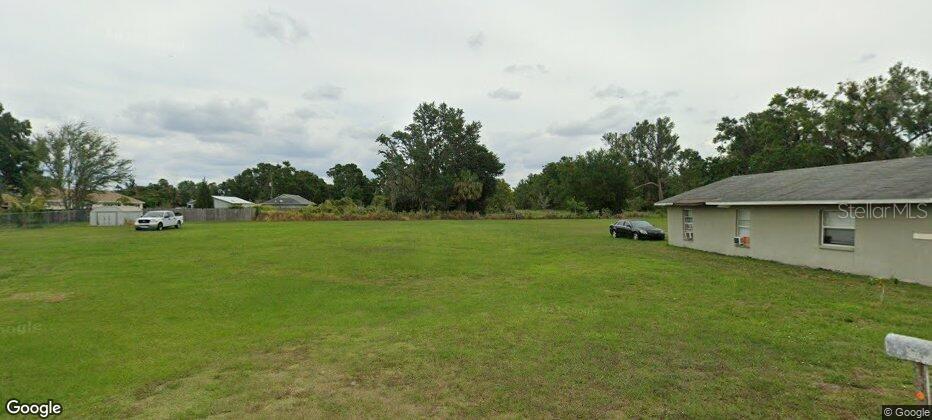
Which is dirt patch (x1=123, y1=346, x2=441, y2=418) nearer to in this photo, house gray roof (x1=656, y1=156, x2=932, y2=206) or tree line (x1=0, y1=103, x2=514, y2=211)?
house gray roof (x1=656, y1=156, x2=932, y2=206)

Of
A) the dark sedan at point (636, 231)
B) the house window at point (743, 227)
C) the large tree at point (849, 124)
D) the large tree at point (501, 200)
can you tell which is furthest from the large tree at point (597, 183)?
the house window at point (743, 227)

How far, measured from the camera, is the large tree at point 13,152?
50.5 meters

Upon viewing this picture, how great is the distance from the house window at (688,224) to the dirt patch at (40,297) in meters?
23.0

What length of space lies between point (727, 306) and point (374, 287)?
8056 millimetres

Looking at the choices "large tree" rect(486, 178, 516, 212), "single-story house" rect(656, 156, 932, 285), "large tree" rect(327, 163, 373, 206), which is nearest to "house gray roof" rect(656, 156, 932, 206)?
"single-story house" rect(656, 156, 932, 285)

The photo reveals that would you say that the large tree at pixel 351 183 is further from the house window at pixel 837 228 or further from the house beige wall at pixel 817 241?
the house window at pixel 837 228

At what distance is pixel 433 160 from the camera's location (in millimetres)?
62531

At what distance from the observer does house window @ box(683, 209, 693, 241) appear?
20844 mm

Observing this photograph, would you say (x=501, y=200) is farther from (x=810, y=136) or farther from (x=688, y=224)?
(x=688, y=224)

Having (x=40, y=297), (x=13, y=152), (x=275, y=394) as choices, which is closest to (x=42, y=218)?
(x=13, y=152)

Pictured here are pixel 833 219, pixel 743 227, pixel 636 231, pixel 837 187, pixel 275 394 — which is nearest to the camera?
pixel 275 394

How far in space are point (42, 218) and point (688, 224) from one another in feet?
161

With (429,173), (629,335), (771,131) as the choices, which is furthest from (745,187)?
(429,173)

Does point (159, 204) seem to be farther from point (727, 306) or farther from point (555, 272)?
point (727, 306)
